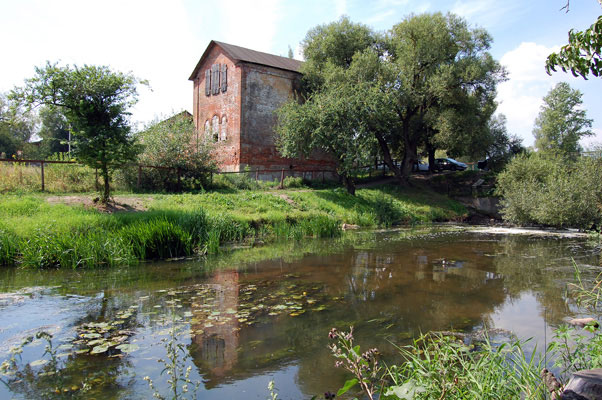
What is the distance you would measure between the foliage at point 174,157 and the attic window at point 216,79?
8.21 m

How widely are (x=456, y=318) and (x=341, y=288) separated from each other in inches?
101

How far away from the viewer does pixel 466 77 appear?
26312mm

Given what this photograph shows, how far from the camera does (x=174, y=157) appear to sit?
21.4 meters

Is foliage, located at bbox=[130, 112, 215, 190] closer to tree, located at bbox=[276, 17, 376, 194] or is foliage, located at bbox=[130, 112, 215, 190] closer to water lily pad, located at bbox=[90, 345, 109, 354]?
tree, located at bbox=[276, 17, 376, 194]

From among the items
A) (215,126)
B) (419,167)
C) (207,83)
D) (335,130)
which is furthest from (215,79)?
(419,167)

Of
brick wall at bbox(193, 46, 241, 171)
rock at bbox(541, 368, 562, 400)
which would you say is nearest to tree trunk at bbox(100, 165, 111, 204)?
brick wall at bbox(193, 46, 241, 171)

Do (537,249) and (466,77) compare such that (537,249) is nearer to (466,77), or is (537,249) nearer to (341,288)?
(341,288)

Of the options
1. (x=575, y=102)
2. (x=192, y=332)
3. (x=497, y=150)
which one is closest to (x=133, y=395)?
(x=192, y=332)

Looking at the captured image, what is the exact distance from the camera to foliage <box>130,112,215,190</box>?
20547mm

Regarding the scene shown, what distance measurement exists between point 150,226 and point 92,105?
18.0ft

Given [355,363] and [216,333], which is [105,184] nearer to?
[216,333]

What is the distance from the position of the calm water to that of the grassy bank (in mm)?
832

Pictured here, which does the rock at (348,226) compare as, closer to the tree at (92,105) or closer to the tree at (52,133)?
the tree at (92,105)

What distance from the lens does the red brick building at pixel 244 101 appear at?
28.7m
